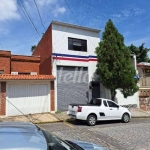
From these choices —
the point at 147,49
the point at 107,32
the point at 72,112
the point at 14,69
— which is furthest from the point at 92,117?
the point at 147,49

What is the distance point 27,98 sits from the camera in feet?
46.4

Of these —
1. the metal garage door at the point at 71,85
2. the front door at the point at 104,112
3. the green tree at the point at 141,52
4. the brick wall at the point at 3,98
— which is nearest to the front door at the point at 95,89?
the metal garage door at the point at 71,85

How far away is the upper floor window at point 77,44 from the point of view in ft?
56.0

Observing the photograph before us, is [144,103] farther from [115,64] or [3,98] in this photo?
[3,98]

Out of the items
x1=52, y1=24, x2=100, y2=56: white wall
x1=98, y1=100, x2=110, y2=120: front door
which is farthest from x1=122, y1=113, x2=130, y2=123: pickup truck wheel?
x1=52, y1=24, x2=100, y2=56: white wall

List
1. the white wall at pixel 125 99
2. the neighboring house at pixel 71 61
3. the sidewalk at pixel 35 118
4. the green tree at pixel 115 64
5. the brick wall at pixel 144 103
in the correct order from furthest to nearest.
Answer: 1. the brick wall at pixel 144 103
2. the white wall at pixel 125 99
3. the neighboring house at pixel 71 61
4. the green tree at pixel 115 64
5. the sidewalk at pixel 35 118

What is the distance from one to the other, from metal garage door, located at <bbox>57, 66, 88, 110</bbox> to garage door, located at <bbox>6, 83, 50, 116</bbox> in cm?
137

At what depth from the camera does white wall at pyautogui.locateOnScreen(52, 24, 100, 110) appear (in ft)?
53.2

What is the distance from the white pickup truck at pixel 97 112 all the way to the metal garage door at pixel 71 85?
144 inches

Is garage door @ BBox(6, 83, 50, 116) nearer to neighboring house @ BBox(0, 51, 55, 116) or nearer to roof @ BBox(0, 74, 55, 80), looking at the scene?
neighboring house @ BBox(0, 51, 55, 116)

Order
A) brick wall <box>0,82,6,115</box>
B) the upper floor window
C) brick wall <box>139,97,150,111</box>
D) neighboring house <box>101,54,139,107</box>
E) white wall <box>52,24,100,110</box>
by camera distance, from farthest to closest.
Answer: brick wall <box>139,97,150,111</box> → neighboring house <box>101,54,139,107</box> → the upper floor window → white wall <box>52,24,100,110</box> → brick wall <box>0,82,6,115</box>

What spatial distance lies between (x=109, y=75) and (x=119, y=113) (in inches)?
152

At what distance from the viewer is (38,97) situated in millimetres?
14570

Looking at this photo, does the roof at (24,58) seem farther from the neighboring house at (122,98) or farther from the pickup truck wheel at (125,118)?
the pickup truck wheel at (125,118)
